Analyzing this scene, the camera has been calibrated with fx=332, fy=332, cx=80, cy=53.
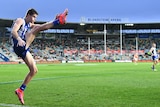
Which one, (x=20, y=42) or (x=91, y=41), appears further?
(x=91, y=41)

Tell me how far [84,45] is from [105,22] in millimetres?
8641

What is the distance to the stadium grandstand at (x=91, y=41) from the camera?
81.6 metres

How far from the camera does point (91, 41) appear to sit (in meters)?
93.1

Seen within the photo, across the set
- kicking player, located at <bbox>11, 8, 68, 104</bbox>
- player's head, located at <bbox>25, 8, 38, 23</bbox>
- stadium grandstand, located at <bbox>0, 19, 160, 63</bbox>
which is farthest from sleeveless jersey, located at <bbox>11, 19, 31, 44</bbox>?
stadium grandstand, located at <bbox>0, 19, 160, 63</bbox>

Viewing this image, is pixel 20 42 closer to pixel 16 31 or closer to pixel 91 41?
pixel 16 31

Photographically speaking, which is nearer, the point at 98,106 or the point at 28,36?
the point at 98,106

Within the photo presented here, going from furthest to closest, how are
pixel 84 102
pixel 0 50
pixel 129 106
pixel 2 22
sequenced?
pixel 2 22 < pixel 0 50 < pixel 84 102 < pixel 129 106

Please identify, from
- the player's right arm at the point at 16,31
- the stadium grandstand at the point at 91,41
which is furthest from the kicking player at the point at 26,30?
the stadium grandstand at the point at 91,41

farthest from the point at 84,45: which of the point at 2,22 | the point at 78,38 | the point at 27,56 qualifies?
the point at 27,56

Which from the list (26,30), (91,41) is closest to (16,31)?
(26,30)

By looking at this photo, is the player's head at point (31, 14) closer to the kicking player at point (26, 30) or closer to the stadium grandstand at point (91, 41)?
the kicking player at point (26, 30)

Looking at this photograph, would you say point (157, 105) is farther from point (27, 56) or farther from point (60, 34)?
point (60, 34)

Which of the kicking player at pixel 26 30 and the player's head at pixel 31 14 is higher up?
the player's head at pixel 31 14

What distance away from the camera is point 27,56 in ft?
25.3
